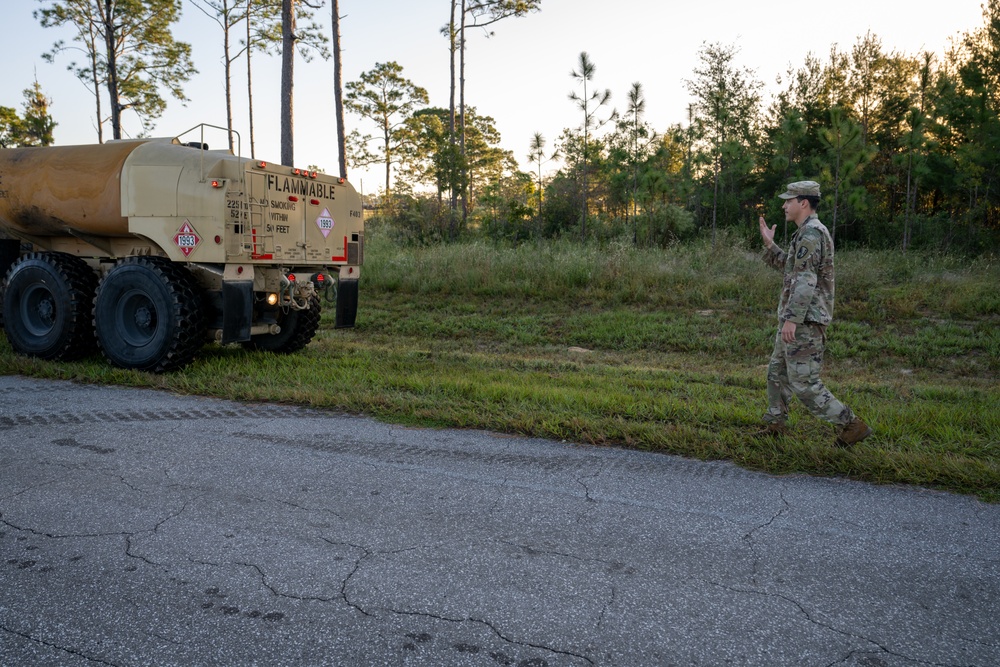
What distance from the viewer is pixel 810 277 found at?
5148mm

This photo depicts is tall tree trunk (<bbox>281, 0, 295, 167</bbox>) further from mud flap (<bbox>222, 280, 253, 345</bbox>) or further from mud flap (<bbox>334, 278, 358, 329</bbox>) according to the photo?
mud flap (<bbox>222, 280, 253, 345</bbox>)

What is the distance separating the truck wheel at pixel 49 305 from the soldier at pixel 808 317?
794 centimetres

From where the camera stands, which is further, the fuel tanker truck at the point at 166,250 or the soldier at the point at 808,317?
the fuel tanker truck at the point at 166,250

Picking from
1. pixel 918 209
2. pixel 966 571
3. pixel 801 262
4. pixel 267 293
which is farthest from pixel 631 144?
pixel 966 571

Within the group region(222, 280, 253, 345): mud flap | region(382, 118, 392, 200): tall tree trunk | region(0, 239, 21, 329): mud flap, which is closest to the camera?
region(222, 280, 253, 345): mud flap

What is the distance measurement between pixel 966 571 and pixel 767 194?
29.4 m

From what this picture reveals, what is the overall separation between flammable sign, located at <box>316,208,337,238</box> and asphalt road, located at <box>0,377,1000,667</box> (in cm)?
415

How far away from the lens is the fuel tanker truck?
7.90 metres

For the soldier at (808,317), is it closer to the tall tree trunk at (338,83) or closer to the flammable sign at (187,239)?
the flammable sign at (187,239)

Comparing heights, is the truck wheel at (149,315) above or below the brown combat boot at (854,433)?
above

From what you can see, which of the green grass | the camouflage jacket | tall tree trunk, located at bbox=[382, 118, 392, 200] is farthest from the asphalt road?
tall tree trunk, located at bbox=[382, 118, 392, 200]

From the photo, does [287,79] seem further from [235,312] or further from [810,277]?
[810,277]

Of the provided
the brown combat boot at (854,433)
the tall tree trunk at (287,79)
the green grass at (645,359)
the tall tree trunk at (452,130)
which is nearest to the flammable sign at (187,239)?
the green grass at (645,359)

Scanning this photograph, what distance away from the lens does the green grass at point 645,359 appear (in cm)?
540
